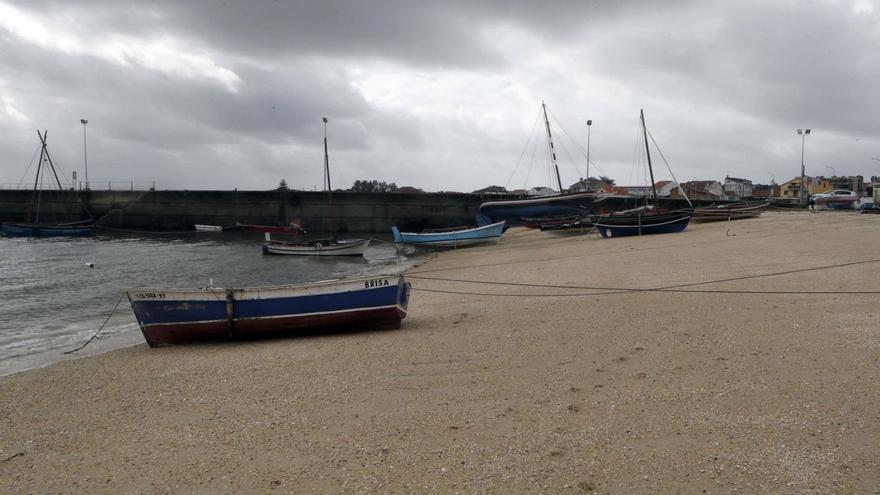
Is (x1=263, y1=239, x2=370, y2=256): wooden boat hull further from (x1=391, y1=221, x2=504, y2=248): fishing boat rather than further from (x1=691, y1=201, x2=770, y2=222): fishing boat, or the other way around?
(x1=691, y1=201, x2=770, y2=222): fishing boat

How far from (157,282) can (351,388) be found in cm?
2001

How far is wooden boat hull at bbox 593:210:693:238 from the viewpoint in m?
28.2

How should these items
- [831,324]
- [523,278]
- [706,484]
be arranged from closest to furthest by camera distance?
1. [706,484]
2. [831,324]
3. [523,278]

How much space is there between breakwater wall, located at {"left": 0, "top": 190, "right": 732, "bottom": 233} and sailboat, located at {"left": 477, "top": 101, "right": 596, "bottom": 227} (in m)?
10.5

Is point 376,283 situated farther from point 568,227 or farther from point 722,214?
point 568,227

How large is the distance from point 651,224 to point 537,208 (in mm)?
16681

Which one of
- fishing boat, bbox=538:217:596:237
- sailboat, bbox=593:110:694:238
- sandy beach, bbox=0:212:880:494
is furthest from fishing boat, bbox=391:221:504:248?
sandy beach, bbox=0:212:880:494

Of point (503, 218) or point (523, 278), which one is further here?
point (503, 218)

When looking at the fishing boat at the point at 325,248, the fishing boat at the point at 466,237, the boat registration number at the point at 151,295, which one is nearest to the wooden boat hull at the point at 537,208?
the fishing boat at the point at 466,237

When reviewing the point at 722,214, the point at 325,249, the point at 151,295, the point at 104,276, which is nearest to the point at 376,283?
the point at 151,295

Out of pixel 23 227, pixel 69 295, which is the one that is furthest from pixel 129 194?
pixel 69 295

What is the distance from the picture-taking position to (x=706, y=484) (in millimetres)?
4348

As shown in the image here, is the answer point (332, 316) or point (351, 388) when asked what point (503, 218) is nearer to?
point (332, 316)

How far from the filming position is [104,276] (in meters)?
25.3
